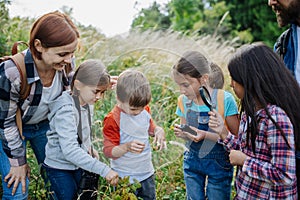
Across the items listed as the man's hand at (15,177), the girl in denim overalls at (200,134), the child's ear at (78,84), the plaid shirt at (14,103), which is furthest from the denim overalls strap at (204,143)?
the man's hand at (15,177)

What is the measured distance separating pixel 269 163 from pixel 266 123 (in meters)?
0.22

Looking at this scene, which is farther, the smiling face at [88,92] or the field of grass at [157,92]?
the field of grass at [157,92]

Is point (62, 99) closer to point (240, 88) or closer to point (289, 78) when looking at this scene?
point (240, 88)

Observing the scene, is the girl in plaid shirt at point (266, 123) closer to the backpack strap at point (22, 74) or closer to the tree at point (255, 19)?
the backpack strap at point (22, 74)

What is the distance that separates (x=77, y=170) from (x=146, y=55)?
1.35 metres

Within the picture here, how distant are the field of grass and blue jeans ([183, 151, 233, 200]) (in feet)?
0.77

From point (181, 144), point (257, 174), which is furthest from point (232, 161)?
point (181, 144)

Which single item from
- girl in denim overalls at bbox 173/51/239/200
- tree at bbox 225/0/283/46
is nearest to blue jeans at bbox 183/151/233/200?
girl in denim overalls at bbox 173/51/239/200

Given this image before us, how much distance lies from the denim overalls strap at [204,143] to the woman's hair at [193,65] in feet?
0.59

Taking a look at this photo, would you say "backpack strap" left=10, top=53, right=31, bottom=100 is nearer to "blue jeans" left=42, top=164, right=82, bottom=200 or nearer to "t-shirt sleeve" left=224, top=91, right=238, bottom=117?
"blue jeans" left=42, top=164, right=82, bottom=200

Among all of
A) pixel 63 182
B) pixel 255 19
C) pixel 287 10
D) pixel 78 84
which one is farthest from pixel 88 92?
pixel 255 19

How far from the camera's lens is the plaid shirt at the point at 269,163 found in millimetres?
2539

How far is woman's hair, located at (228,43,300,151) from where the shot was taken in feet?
8.63

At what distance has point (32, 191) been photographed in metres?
3.69
